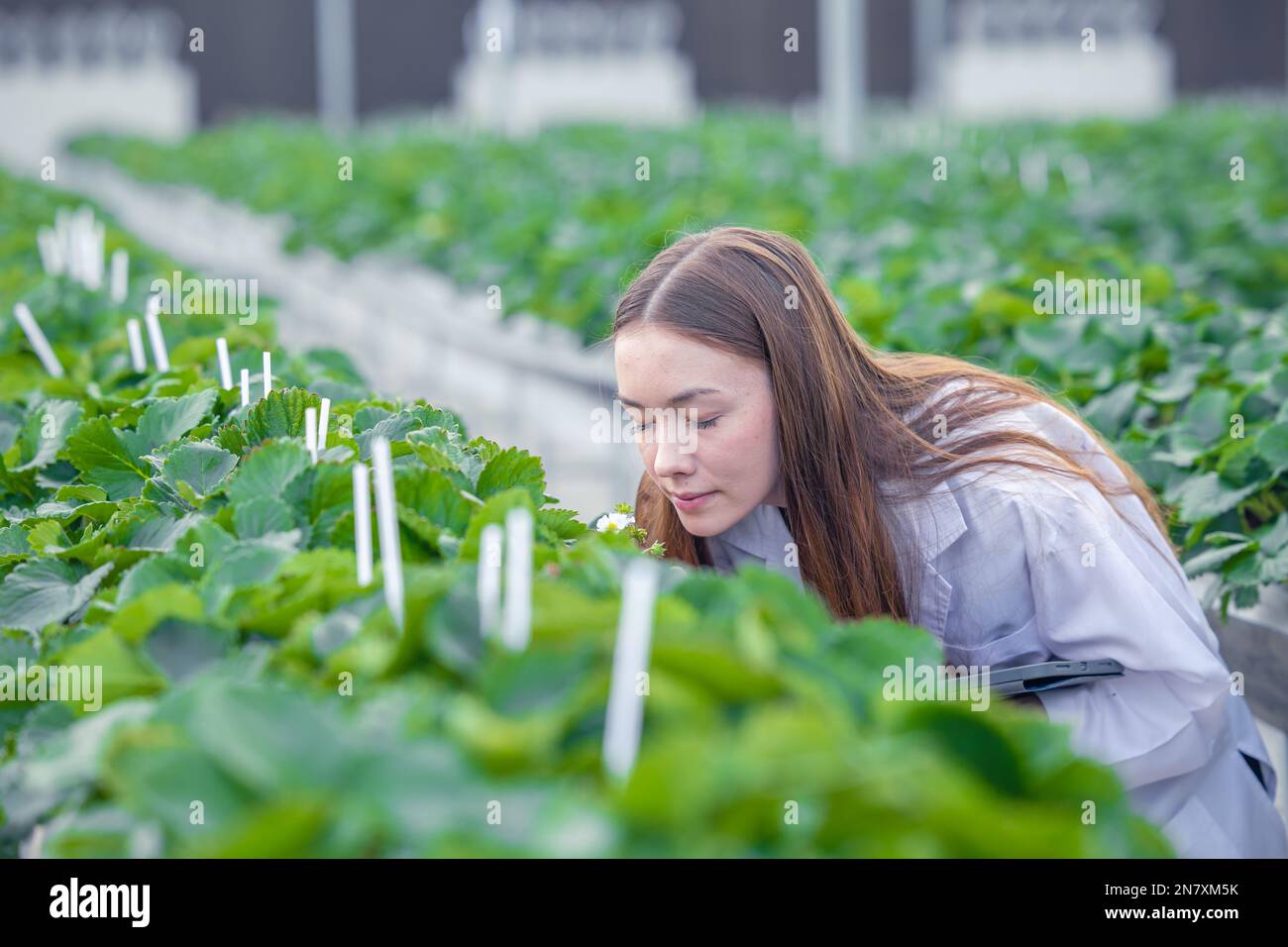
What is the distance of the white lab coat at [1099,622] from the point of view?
86.6 inches

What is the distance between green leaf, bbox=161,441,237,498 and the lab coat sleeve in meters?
1.16

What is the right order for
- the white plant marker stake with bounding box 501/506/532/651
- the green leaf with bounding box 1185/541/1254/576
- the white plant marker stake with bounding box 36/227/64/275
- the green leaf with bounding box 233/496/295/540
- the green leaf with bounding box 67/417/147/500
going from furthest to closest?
the white plant marker stake with bounding box 36/227/64/275 < the green leaf with bounding box 1185/541/1254/576 < the green leaf with bounding box 67/417/147/500 < the green leaf with bounding box 233/496/295/540 < the white plant marker stake with bounding box 501/506/532/651

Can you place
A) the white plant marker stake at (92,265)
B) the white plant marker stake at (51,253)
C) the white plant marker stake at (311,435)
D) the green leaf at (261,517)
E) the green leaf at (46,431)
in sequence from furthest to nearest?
1. the white plant marker stake at (51,253)
2. the white plant marker stake at (92,265)
3. the green leaf at (46,431)
4. the white plant marker stake at (311,435)
5. the green leaf at (261,517)

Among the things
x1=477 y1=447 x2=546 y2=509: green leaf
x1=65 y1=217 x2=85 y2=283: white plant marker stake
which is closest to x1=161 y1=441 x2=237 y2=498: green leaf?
x1=477 y1=447 x2=546 y2=509: green leaf

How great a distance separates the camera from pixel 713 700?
121 centimetres

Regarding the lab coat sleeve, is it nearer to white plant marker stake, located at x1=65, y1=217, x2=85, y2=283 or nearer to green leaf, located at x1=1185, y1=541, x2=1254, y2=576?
green leaf, located at x1=1185, y1=541, x2=1254, y2=576

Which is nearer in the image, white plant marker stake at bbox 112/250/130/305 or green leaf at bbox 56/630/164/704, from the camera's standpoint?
green leaf at bbox 56/630/164/704

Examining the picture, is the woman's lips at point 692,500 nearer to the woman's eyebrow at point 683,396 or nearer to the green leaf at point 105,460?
the woman's eyebrow at point 683,396

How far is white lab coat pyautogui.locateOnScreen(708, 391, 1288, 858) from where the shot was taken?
86.6 inches

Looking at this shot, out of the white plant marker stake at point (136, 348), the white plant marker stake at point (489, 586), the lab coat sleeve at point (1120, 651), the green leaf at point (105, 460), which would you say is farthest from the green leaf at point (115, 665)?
the white plant marker stake at point (136, 348)

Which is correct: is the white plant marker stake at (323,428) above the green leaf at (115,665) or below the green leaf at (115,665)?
above

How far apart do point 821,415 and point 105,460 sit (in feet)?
3.49

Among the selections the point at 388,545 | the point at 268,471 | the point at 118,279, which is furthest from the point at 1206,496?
the point at 118,279
